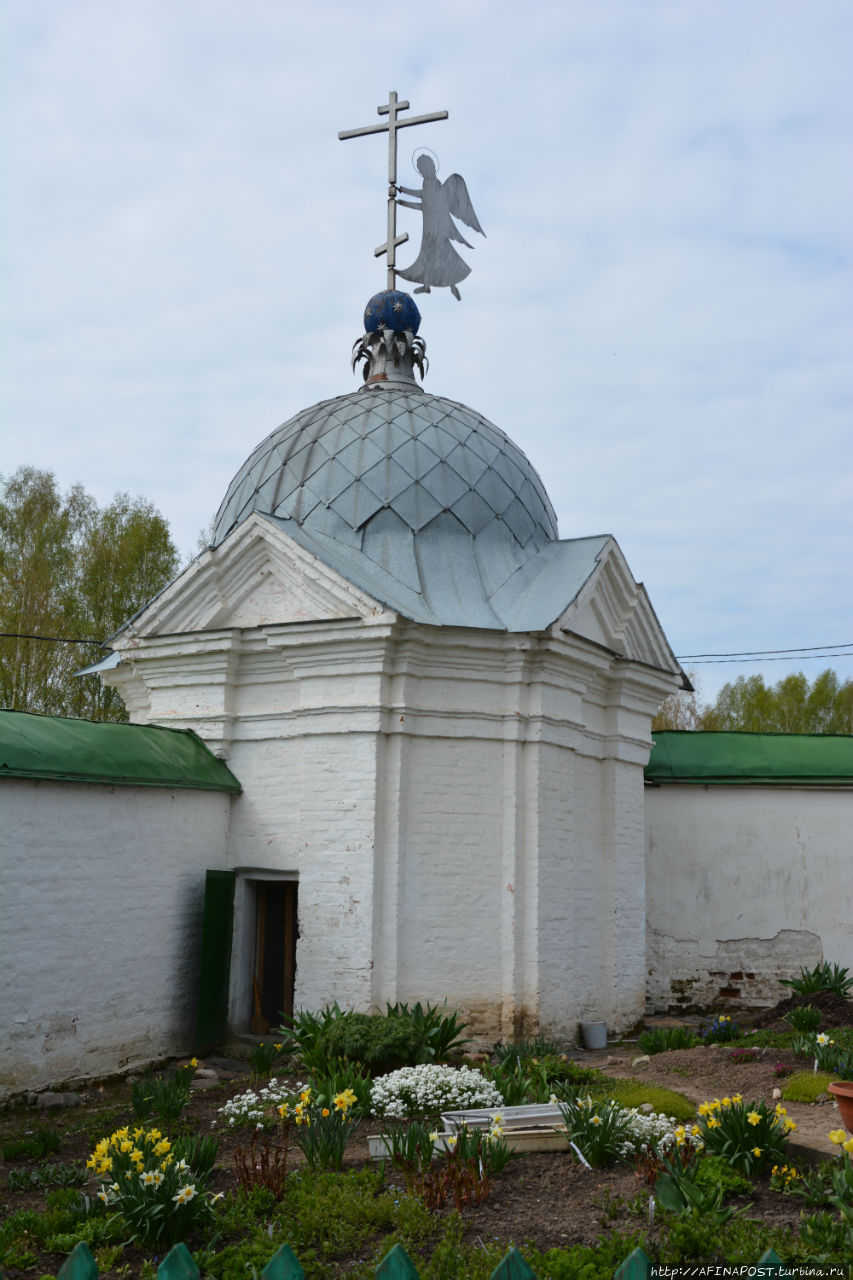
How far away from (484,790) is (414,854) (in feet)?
2.61

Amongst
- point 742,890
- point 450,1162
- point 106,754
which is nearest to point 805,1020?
point 742,890

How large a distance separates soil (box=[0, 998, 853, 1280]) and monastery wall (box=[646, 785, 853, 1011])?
3.73 metres

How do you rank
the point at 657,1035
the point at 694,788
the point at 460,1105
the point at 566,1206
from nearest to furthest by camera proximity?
the point at 566,1206 < the point at 460,1105 < the point at 657,1035 < the point at 694,788

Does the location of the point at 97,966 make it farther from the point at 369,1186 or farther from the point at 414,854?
the point at 369,1186

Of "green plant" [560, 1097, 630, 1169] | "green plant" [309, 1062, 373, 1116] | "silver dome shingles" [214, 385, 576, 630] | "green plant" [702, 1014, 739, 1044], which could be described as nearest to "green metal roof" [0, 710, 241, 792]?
"silver dome shingles" [214, 385, 576, 630]

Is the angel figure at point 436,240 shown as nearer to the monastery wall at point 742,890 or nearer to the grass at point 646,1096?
the monastery wall at point 742,890

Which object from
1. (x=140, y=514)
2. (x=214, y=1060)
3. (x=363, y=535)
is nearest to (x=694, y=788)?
(x=363, y=535)

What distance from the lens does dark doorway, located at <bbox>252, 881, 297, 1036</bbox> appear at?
9.03 meters

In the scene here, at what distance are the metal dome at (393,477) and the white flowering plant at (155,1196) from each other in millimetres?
6288

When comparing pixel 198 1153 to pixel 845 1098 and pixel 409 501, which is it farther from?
pixel 409 501

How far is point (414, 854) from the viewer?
332 inches

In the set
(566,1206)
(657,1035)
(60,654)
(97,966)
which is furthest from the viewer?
(60,654)

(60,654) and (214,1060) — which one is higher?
(60,654)

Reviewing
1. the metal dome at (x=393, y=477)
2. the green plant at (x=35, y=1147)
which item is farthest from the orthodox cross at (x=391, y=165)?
the green plant at (x=35, y=1147)
